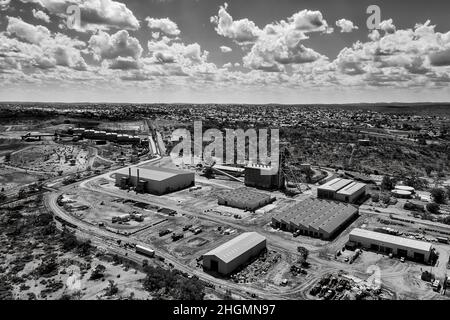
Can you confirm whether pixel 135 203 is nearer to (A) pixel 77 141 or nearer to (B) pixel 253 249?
(B) pixel 253 249

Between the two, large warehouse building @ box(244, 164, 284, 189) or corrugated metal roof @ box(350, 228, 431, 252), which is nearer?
corrugated metal roof @ box(350, 228, 431, 252)

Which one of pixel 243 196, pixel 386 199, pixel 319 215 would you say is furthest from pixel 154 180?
pixel 386 199

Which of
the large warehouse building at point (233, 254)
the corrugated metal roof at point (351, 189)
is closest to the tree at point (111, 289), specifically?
the large warehouse building at point (233, 254)

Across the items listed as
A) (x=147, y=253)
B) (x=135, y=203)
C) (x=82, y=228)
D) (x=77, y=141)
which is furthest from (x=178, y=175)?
(x=77, y=141)

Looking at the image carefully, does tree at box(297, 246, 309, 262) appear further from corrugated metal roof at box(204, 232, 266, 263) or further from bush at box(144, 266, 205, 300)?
bush at box(144, 266, 205, 300)

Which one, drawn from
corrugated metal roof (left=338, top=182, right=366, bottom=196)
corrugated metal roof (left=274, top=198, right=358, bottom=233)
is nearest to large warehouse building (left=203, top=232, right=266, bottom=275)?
corrugated metal roof (left=274, top=198, right=358, bottom=233)

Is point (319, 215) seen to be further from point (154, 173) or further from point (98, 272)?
point (154, 173)

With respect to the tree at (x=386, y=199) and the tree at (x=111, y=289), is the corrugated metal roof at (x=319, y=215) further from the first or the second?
the tree at (x=111, y=289)
